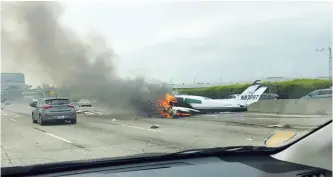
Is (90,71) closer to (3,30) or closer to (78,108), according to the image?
(78,108)

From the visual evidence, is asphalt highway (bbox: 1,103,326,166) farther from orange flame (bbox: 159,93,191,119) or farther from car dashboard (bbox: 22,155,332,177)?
car dashboard (bbox: 22,155,332,177)

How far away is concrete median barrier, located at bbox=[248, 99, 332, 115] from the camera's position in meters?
4.46

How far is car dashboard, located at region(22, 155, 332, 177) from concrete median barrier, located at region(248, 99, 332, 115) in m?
0.94

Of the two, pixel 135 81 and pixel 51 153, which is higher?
pixel 135 81

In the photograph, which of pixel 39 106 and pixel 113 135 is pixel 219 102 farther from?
pixel 39 106

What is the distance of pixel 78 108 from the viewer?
4285mm

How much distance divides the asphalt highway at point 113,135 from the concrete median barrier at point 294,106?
134 millimetres

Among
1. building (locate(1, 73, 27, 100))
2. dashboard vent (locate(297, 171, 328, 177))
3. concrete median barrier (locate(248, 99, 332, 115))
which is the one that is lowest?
dashboard vent (locate(297, 171, 328, 177))

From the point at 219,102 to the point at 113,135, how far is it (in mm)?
1459

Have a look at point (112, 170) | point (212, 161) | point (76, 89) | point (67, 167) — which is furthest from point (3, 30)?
point (212, 161)

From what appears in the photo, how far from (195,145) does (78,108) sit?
52.8 inches

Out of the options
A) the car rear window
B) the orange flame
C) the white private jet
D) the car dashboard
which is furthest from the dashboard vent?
the car rear window

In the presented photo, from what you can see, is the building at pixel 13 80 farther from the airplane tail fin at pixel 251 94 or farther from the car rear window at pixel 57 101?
the airplane tail fin at pixel 251 94

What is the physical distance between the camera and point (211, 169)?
352 centimetres
